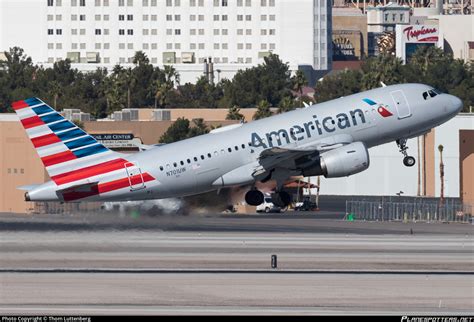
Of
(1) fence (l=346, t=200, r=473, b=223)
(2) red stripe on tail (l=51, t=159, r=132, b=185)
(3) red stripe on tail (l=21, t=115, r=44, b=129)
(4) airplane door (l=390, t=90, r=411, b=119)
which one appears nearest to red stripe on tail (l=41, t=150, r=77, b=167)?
(2) red stripe on tail (l=51, t=159, r=132, b=185)

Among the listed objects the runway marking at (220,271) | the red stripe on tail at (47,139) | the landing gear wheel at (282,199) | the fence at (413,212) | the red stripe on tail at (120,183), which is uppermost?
the red stripe on tail at (47,139)

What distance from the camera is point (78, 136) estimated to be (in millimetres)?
86688

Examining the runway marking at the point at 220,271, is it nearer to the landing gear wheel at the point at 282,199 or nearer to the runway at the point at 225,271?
the runway at the point at 225,271

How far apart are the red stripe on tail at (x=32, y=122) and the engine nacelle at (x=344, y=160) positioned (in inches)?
659

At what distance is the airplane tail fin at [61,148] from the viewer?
85.9m

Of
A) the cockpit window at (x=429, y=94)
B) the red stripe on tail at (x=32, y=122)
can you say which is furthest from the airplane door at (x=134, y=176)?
the cockpit window at (x=429, y=94)

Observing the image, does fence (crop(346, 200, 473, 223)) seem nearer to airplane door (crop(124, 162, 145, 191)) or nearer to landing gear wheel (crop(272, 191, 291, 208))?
landing gear wheel (crop(272, 191, 291, 208))

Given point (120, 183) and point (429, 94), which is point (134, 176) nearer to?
point (120, 183)

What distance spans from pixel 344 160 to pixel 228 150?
6.94m

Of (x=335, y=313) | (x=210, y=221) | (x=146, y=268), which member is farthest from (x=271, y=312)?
(x=210, y=221)

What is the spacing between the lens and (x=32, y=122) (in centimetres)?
8600

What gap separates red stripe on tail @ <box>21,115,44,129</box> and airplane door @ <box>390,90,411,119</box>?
2094 centimetres

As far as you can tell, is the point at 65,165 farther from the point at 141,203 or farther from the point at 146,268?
the point at 146,268

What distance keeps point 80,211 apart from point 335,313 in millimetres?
34294
